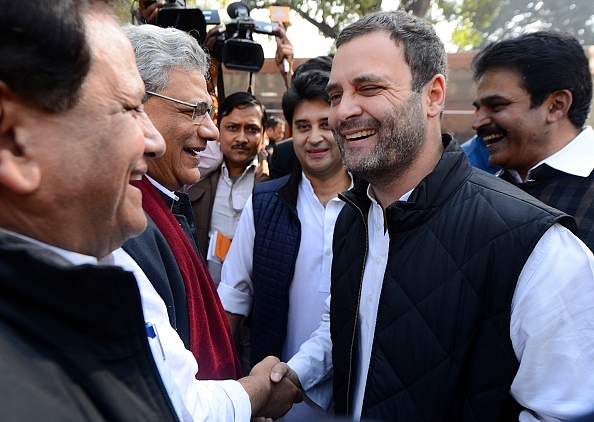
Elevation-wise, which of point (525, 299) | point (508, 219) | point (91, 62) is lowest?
point (525, 299)

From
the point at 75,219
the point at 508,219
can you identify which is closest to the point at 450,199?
the point at 508,219

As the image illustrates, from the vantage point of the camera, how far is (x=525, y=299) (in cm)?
123

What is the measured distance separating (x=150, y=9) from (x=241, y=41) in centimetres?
72

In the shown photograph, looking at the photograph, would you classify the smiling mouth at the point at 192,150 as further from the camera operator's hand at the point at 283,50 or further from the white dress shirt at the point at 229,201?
the camera operator's hand at the point at 283,50

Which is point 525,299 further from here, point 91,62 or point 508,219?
point 91,62

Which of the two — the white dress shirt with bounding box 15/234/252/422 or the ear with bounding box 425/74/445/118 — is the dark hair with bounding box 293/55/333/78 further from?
the white dress shirt with bounding box 15/234/252/422

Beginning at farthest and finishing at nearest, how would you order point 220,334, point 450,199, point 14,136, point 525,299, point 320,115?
point 320,115 < point 220,334 < point 450,199 < point 525,299 < point 14,136

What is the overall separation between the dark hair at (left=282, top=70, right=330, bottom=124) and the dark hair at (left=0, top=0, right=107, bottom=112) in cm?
194

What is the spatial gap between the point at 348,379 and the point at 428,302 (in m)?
0.43

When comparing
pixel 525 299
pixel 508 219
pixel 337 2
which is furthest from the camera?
pixel 337 2

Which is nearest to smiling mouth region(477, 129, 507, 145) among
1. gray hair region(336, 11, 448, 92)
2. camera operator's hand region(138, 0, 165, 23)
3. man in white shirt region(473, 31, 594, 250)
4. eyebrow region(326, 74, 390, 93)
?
man in white shirt region(473, 31, 594, 250)

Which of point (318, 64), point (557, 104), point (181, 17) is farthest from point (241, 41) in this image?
point (557, 104)

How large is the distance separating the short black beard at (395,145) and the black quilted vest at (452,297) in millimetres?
122

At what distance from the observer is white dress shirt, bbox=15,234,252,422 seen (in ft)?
3.15
